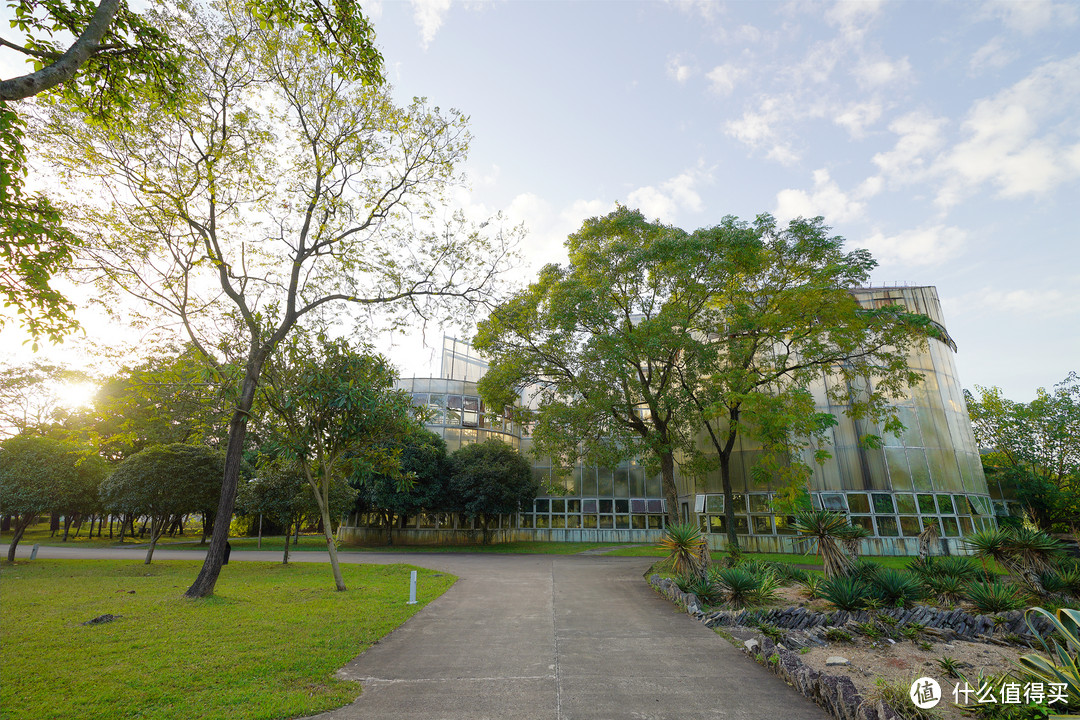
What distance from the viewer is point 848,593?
27.5ft

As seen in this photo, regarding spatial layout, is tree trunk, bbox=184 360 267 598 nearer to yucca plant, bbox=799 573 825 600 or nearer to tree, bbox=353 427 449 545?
yucca plant, bbox=799 573 825 600

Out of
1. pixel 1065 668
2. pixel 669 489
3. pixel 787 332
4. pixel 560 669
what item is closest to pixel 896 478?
pixel 787 332

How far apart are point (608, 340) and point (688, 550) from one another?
291 inches

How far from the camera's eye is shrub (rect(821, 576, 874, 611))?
8.37 metres

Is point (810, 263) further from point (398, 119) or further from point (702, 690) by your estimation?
point (702, 690)

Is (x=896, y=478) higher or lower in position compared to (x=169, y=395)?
lower

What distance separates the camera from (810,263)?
58.1 feet

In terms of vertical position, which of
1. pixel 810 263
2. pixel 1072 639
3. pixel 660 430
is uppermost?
pixel 810 263

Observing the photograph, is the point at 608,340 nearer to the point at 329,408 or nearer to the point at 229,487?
the point at 329,408

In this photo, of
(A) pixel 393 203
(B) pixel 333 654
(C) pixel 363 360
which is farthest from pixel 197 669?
(A) pixel 393 203

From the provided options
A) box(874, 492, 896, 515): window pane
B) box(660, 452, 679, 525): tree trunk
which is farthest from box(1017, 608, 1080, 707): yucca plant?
box(874, 492, 896, 515): window pane

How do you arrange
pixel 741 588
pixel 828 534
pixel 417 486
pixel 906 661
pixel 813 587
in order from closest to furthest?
pixel 906 661 → pixel 741 588 → pixel 813 587 → pixel 828 534 → pixel 417 486

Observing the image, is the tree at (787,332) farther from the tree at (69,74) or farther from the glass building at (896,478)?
the tree at (69,74)

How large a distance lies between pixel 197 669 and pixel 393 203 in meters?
12.5
